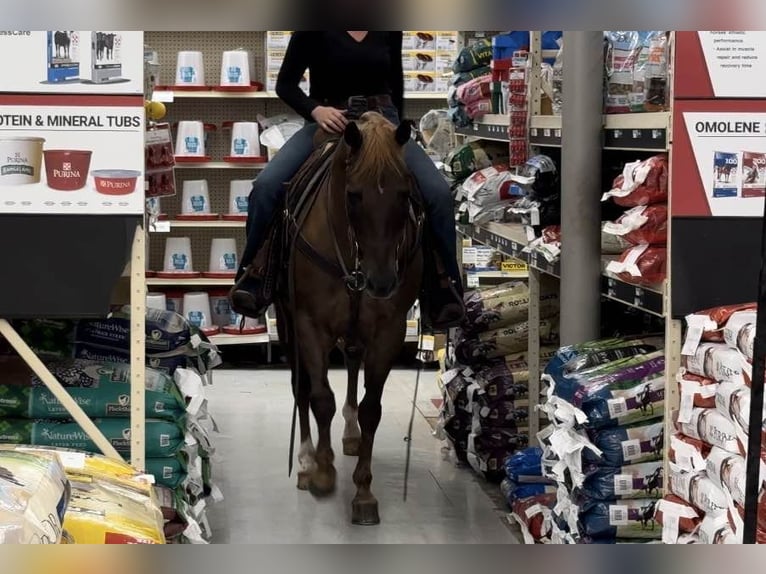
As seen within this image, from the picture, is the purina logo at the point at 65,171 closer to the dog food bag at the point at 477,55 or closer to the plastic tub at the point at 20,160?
the plastic tub at the point at 20,160

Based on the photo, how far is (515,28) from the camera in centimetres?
39

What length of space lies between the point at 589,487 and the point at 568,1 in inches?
138

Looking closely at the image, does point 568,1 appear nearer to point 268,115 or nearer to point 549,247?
point 549,247

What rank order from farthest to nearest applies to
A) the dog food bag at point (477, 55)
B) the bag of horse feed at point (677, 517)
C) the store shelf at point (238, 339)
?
the store shelf at point (238, 339)
the dog food bag at point (477, 55)
the bag of horse feed at point (677, 517)

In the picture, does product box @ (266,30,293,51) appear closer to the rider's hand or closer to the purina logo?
the rider's hand

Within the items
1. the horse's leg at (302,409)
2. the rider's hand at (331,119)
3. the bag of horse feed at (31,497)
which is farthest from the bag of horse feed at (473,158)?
the bag of horse feed at (31,497)

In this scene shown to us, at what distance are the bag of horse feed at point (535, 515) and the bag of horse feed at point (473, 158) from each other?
87.6 inches

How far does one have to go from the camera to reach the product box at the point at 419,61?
29.5 feet

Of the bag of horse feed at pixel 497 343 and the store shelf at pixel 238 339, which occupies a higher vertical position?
the bag of horse feed at pixel 497 343

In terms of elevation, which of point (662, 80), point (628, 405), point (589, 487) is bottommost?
point (589, 487)

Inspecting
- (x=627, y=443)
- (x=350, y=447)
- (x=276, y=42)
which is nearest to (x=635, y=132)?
(x=627, y=443)

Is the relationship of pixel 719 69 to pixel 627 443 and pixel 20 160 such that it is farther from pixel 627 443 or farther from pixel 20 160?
Answer: pixel 20 160

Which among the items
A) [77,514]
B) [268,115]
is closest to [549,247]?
[77,514]

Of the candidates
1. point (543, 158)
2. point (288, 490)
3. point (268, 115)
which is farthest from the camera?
point (268, 115)
